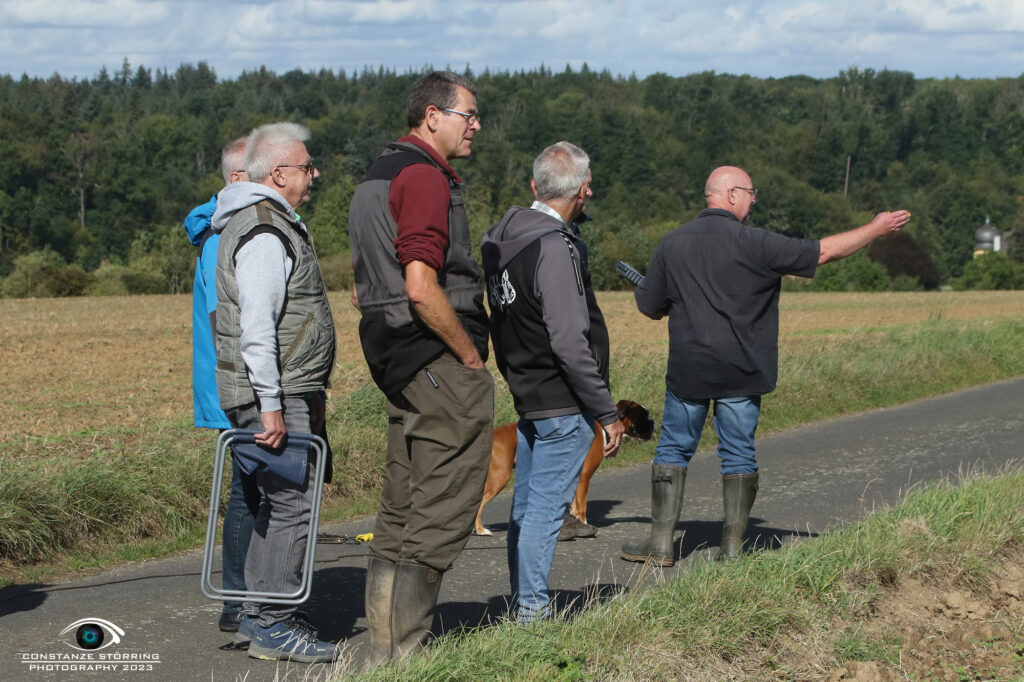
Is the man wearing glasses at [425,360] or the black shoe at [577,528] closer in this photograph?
the man wearing glasses at [425,360]

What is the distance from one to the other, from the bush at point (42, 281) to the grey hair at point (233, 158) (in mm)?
58394

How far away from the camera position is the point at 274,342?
4453 millimetres

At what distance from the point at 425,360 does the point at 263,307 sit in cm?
69

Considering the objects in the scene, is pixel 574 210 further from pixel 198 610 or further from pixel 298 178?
pixel 198 610

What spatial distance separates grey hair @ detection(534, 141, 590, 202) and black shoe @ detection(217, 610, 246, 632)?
7.20 ft

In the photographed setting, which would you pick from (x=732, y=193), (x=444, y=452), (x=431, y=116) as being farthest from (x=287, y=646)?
(x=732, y=193)

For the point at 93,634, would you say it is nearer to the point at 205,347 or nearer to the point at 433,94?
the point at 205,347

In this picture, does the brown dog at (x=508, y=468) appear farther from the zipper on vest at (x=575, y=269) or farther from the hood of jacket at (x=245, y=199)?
the hood of jacket at (x=245, y=199)

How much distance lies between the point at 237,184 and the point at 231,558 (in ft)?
5.35

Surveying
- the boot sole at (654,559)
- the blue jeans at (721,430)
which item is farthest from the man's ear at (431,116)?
the boot sole at (654,559)

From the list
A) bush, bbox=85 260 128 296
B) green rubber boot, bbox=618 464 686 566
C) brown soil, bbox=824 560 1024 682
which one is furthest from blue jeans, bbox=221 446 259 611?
bush, bbox=85 260 128 296

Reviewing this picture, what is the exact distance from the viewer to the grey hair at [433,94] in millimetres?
4297

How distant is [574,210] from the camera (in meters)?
4.81

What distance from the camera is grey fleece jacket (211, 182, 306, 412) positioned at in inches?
174
